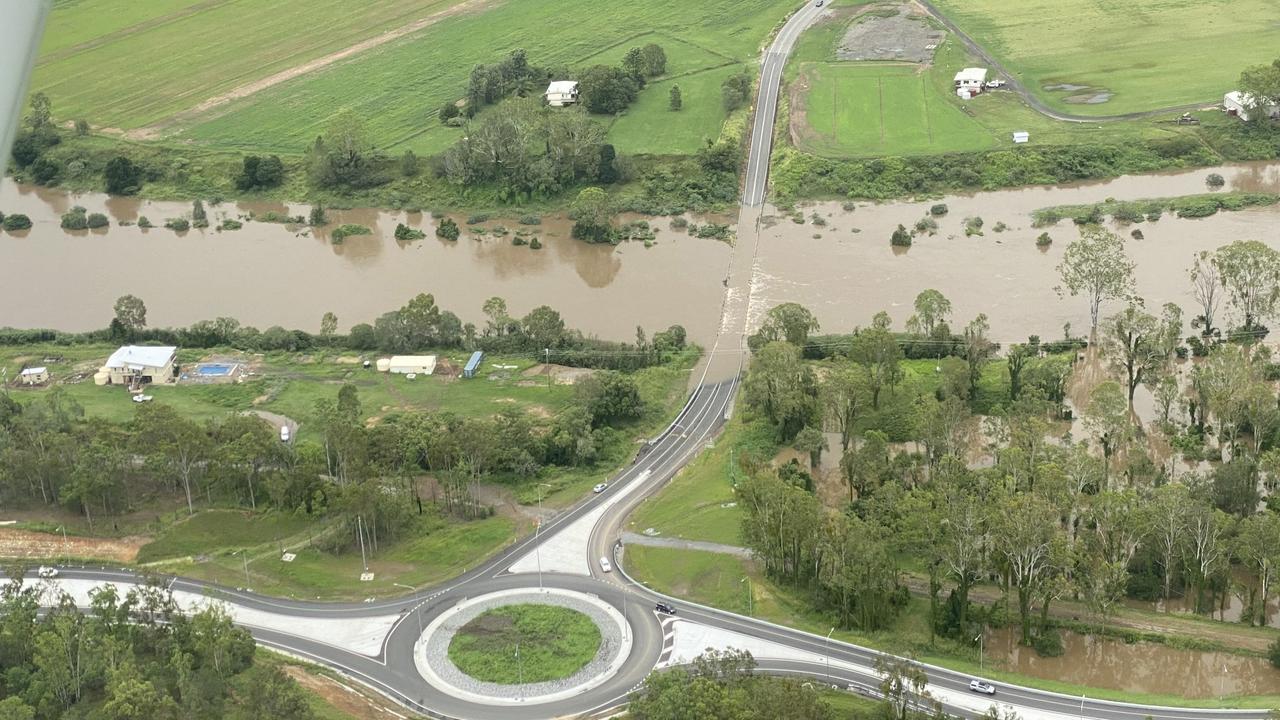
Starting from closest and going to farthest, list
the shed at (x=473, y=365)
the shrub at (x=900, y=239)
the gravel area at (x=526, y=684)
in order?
the gravel area at (x=526, y=684)
the shed at (x=473, y=365)
the shrub at (x=900, y=239)

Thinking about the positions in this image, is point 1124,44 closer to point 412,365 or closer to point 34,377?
point 412,365

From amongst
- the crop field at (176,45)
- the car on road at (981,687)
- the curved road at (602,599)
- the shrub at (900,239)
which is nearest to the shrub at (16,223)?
the crop field at (176,45)

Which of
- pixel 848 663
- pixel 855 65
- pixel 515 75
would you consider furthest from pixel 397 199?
pixel 848 663

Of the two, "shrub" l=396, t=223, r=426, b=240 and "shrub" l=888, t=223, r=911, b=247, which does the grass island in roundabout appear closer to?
"shrub" l=888, t=223, r=911, b=247

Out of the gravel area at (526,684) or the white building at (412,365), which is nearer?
the gravel area at (526,684)

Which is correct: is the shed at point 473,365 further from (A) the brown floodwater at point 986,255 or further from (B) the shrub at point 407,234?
(B) the shrub at point 407,234

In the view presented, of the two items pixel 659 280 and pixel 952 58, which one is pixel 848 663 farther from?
pixel 952 58
